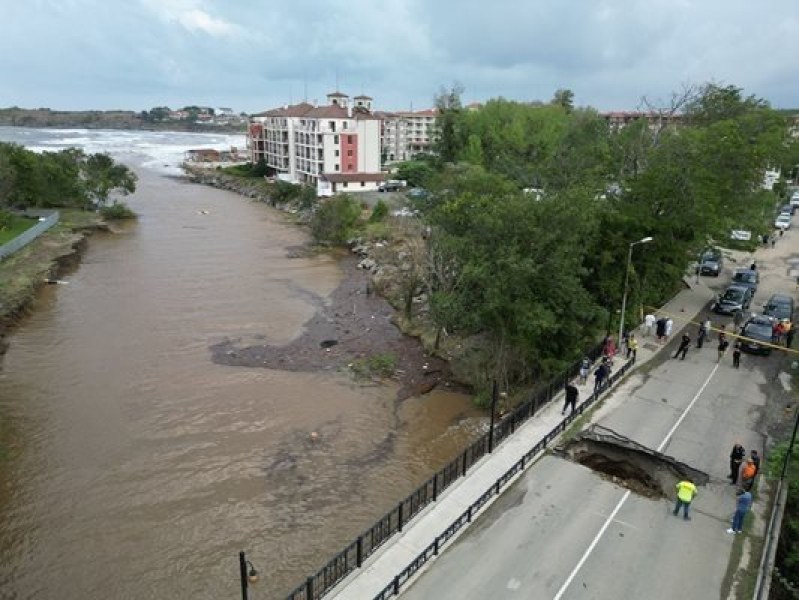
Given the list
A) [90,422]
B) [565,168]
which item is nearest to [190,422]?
[90,422]

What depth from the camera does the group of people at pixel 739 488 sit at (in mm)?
13703

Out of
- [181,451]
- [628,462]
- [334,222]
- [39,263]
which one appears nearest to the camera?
[628,462]

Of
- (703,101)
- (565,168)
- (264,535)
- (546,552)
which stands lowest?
(264,535)

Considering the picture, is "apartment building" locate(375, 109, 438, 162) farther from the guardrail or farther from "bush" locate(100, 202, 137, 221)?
the guardrail

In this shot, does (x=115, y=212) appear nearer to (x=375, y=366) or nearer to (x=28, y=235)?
(x=28, y=235)

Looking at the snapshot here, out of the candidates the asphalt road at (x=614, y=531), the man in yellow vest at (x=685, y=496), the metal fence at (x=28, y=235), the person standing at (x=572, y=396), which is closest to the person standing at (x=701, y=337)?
the asphalt road at (x=614, y=531)

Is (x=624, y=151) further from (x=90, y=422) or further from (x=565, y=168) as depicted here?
(x=90, y=422)

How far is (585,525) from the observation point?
14.2 m

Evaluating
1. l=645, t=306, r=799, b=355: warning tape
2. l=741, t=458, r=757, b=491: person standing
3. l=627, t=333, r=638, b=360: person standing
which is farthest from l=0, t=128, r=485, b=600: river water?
Result: l=645, t=306, r=799, b=355: warning tape

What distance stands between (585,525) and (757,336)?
625 inches

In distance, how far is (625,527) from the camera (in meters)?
14.2

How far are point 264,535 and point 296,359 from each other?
12577mm

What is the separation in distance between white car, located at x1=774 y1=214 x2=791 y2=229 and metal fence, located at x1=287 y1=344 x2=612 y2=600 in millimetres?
40399

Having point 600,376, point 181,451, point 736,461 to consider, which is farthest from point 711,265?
point 181,451
